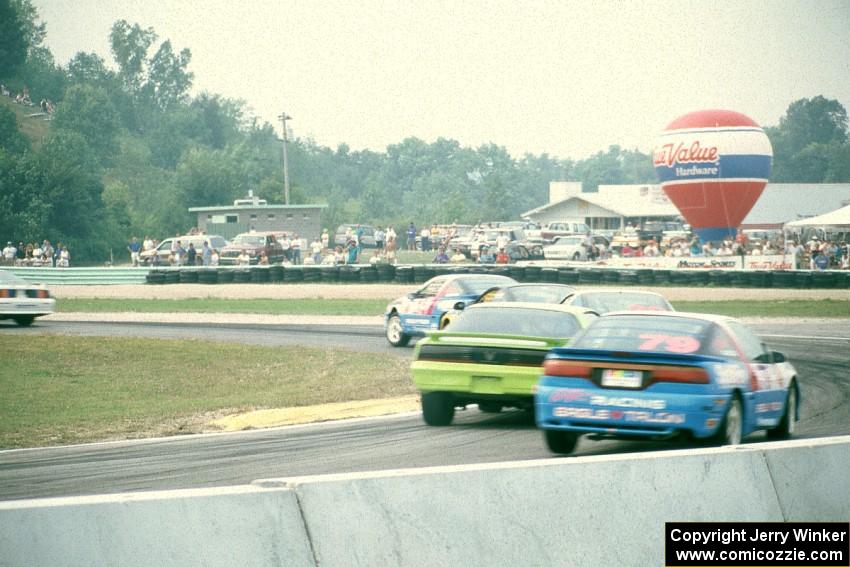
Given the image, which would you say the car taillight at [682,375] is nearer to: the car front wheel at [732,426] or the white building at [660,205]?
the car front wheel at [732,426]

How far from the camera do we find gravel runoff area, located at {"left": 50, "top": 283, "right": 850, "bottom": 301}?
3828 centimetres

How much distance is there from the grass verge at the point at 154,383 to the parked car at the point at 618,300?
2829 mm

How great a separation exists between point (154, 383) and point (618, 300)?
755 cm

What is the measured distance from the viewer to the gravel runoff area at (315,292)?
3828 centimetres

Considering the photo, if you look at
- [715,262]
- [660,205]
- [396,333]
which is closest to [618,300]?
[396,333]

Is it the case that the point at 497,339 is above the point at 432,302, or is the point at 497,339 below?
above

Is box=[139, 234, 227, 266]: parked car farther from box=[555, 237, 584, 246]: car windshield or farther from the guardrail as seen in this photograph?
box=[555, 237, 584, 246]: car windshield

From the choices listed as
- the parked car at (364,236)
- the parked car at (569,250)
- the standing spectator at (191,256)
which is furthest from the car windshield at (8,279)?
the parked car at (364,236)

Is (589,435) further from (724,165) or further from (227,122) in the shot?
(227,122)

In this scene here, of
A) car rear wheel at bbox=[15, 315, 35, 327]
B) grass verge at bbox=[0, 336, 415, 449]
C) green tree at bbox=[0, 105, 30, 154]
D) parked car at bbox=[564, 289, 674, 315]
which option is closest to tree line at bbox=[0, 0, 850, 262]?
green tree at bbox=[0, 105, 30, 154]

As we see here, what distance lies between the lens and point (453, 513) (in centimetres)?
532

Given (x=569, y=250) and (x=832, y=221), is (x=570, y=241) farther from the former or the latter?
(x=832, y=221)

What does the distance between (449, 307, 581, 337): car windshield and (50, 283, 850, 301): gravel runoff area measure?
2488cm

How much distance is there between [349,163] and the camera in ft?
640
